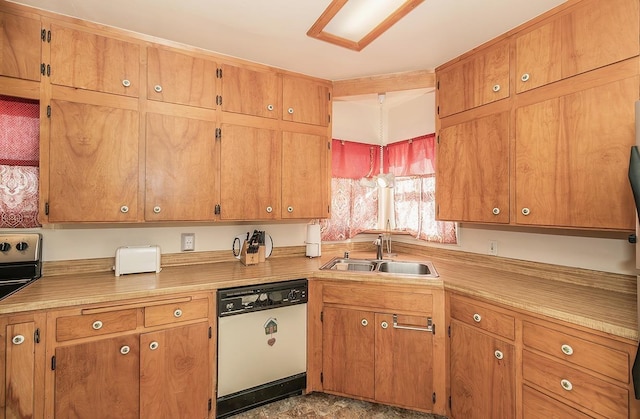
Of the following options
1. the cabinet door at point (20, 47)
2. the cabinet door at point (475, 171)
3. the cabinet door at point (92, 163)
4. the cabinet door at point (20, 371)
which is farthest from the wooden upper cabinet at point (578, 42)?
the cabinet door at point (20, 371)

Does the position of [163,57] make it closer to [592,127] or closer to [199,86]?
[199,86]

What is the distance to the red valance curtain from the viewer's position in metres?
1.88

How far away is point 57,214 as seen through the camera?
179 cm

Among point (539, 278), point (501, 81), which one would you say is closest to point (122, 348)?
point (539, 278)

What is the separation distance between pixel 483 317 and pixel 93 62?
2817 mm

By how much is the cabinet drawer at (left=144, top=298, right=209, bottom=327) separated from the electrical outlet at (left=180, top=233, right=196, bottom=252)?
678 mm

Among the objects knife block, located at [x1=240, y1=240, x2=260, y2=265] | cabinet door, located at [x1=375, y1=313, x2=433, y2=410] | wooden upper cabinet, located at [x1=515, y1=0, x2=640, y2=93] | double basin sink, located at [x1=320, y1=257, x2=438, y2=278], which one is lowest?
cabinet door, located at [x1=375, y1=313, x2=433, y2=410]

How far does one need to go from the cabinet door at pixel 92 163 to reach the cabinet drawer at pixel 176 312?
0.64 meters

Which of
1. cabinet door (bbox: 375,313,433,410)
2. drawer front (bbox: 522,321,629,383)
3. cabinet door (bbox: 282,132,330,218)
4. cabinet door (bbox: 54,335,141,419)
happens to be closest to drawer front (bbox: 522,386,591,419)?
drawer front (bbox: 522,321,629,383)

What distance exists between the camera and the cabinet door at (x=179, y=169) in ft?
6.61

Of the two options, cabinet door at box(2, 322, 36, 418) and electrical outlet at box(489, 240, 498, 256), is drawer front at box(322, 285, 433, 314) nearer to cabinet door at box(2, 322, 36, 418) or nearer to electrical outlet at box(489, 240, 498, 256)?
electrical outlet at box(489, 240, 498, 256)

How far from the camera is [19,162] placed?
6.26ft

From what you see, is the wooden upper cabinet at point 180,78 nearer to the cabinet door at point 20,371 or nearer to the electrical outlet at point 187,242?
the electrical outlet at point 187,242

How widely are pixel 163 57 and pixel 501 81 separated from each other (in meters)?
2.25
